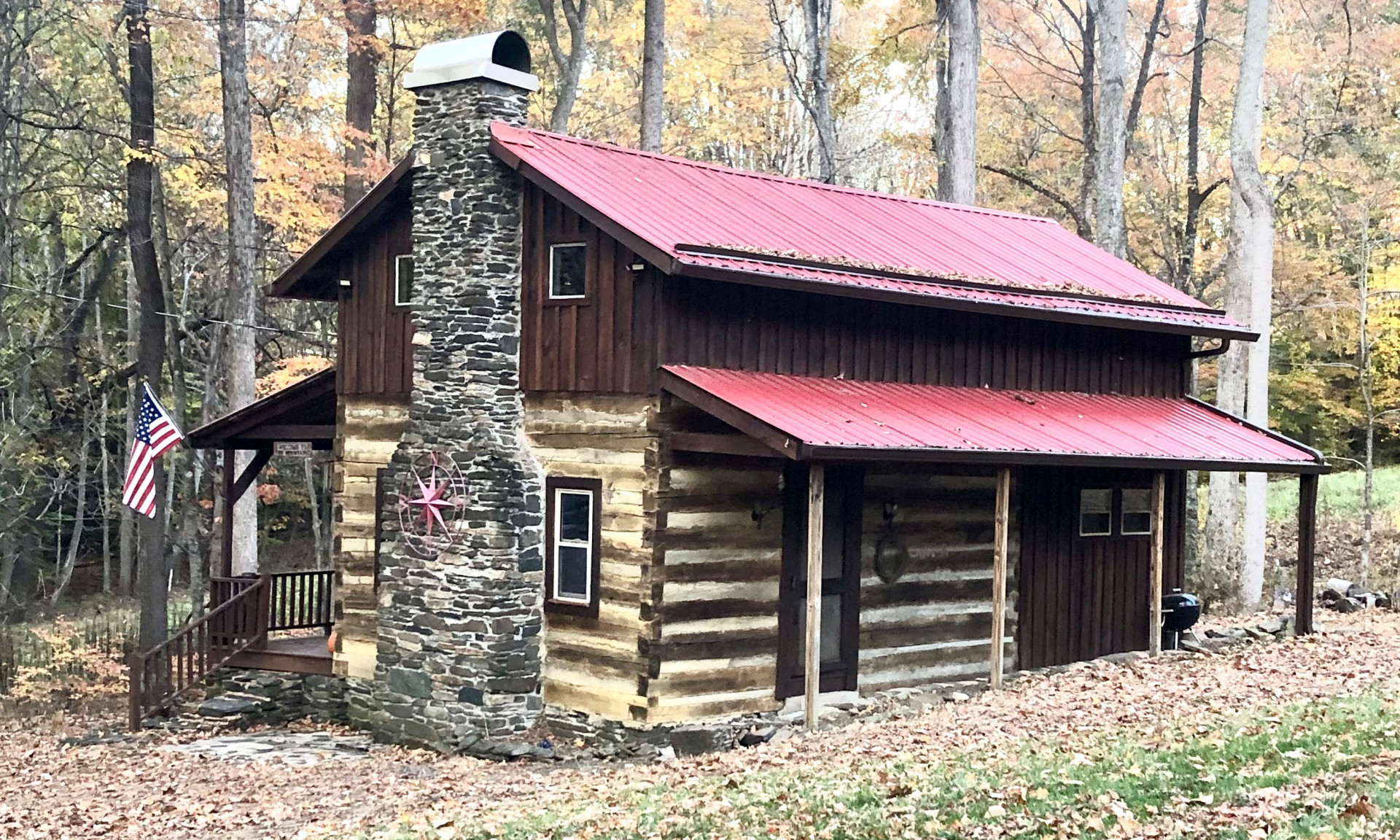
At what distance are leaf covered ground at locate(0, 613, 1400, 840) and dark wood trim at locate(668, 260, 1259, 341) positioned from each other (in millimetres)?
4173

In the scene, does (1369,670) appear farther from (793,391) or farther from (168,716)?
(168,716)

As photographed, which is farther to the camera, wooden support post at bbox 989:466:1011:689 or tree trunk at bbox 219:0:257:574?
tree trunk at bbox 219:0:257:574

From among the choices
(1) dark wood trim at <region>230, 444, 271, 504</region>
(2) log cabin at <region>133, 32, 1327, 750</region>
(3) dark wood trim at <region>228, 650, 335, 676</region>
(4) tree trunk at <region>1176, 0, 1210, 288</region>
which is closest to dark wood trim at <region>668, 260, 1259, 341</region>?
(2) log cabin at <region>133, 32, 1327, 750</region>

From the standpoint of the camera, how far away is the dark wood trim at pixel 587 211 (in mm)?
13922

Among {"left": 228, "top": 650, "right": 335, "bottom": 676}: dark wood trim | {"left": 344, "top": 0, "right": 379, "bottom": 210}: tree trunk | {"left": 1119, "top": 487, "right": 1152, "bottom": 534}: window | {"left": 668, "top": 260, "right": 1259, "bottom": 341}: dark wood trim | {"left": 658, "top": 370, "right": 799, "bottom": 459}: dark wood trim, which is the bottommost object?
{"left": 228, "top": 650, "right": 335, "bottom": 676}: dark wood trim

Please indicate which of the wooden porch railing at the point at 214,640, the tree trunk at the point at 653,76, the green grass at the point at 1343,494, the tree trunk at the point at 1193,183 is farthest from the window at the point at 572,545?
the green grass at the point at 1343,494

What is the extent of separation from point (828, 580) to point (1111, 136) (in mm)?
14193

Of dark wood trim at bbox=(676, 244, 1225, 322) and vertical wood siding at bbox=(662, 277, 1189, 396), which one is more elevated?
dark wood trim at bbox=(676, 244, 1225, 322)

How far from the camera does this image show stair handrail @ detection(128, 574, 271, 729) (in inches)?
704

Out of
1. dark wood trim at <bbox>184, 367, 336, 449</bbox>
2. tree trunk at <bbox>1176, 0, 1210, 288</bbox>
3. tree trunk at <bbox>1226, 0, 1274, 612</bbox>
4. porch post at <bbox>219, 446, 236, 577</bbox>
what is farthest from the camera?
tree trunk at <bbox>1176, 0, 1210, 288</bbox>

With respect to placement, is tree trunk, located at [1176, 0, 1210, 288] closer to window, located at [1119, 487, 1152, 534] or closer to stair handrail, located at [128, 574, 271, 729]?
window, located at [1119, 487, 1152, 534]

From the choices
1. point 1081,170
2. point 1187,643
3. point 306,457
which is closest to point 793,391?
point 1187,643

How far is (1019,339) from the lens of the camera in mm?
17906

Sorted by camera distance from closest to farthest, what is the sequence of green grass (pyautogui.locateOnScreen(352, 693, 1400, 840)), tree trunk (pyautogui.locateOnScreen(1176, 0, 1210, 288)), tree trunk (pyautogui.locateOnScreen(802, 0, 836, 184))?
green grass (pyautogui.locateOnScreen(352, 693, 1400, 840)), tree trunk (pyautogui.locateOnScreen(1176, 0, 1210, 288)), tree trunk (pyautogui.locateOnScreen(802, 0, 836, 184))
